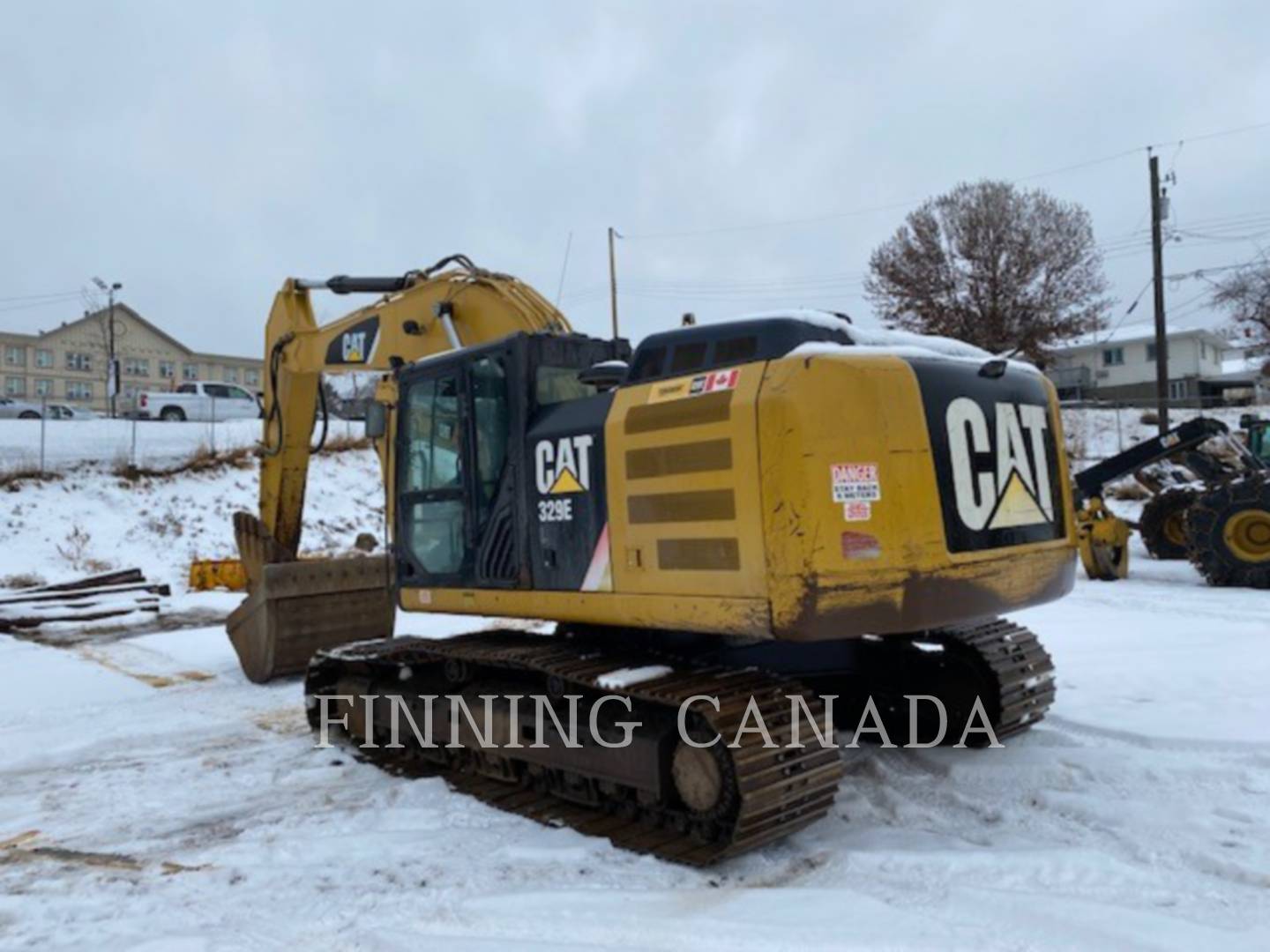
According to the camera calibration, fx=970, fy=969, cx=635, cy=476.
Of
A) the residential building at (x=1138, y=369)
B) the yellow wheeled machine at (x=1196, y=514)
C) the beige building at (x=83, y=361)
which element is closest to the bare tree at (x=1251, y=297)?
the residential building at (x=1138, y=369)

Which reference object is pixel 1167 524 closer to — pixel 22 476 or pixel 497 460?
pixel 497 460

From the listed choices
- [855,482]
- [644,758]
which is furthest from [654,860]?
[855,482]

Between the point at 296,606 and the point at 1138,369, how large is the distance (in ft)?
157

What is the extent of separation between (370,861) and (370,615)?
4.21 m

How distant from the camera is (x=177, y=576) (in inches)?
626

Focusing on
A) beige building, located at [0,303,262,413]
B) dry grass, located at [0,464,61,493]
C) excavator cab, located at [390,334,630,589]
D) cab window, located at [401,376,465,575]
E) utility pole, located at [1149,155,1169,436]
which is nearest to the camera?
excavator cab, located at [390,334,630,589]

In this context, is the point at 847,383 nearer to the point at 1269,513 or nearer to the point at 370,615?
the point at 370,615

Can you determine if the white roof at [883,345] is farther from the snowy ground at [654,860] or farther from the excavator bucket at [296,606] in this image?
the excavator bucket at [296,606]

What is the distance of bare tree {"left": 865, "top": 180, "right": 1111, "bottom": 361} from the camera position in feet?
95.6

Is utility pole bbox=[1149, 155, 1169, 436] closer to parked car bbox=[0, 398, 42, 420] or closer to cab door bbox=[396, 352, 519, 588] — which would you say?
cab door bbox=[396, 352, 519, 588]

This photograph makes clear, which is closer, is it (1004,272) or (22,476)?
(22,476)

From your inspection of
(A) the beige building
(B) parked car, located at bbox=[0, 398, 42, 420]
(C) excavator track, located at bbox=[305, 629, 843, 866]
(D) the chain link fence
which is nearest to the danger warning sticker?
(C) excavator track, located at bbox=[305, 629, 843, 866]

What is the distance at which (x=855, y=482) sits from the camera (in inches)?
147

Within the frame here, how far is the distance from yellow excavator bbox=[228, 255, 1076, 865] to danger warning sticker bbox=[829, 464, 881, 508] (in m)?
0.01
